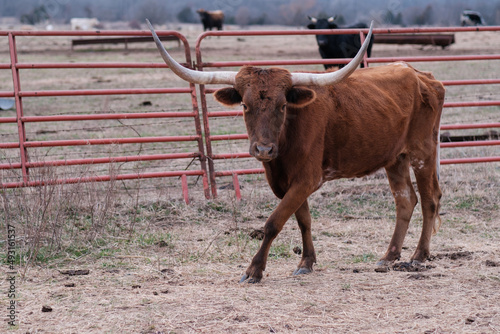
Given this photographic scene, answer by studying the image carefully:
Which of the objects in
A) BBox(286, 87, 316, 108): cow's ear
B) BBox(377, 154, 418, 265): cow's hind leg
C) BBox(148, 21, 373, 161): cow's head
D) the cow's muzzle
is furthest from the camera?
BBox(377, 154, 418, 265): cow's hind leg

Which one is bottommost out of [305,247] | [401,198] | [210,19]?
[305,247]

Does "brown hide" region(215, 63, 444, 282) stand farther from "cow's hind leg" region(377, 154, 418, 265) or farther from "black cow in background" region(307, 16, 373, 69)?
"black cow in background" region(307, 16, 373, 69)

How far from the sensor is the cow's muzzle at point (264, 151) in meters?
4.40

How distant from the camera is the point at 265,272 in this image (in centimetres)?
496

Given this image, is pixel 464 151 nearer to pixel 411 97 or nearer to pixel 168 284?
pixel 411 97

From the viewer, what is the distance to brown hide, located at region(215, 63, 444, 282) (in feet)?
15.3

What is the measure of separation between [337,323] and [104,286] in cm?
173

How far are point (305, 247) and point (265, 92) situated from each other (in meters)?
1.35

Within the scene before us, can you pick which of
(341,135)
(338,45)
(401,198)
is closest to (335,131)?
(341,135)

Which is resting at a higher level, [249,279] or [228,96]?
[228,96]

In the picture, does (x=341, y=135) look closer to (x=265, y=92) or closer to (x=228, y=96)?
(x=265, y=92)

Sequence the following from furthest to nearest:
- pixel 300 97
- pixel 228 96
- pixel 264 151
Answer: pixel 228 96 → pixel 300 97 → pixel 264 151

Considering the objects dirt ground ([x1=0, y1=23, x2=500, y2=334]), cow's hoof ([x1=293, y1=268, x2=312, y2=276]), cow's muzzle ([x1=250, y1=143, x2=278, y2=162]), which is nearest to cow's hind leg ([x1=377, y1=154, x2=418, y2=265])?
dirt ground ([x1=0, y1=23, x2=500, y2=334])

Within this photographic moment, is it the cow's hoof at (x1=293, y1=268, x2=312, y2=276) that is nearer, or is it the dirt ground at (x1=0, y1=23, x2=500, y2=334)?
the dirt ground at (x1=0, y1=23, x2=500, y2=334)
